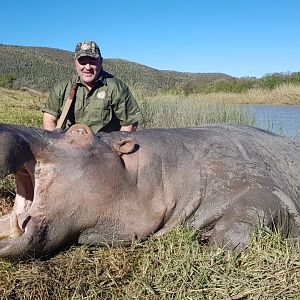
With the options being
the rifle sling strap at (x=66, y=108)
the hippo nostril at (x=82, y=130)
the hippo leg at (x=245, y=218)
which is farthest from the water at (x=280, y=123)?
the hippo nostril at (x=82, y=130)

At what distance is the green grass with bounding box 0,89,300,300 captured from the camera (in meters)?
2.54

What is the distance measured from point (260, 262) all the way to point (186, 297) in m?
0.53

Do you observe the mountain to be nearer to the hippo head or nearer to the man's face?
the man's face

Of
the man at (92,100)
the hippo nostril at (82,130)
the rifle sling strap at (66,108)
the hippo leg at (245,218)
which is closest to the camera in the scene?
the hippo nostril at (82,130)

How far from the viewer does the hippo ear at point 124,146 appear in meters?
3.07

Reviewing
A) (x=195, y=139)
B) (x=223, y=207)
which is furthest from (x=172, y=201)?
(x=195, y=139)

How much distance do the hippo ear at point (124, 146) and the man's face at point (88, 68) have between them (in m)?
2.80

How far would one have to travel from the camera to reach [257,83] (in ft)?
104

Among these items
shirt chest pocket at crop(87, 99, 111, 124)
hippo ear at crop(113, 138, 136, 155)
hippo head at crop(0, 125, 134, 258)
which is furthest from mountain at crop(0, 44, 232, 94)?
hippo head at crop(0, 125, 134, 258)

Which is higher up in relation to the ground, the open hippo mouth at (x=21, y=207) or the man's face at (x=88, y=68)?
the man's face at (x=88, y=68)

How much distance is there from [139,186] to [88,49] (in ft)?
9.94

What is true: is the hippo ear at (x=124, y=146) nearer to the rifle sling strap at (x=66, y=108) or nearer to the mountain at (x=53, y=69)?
the rifle sling strap at (x=66, y=108)

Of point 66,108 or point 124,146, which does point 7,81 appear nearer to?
point 66,108

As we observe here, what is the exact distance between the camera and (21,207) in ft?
9.04
